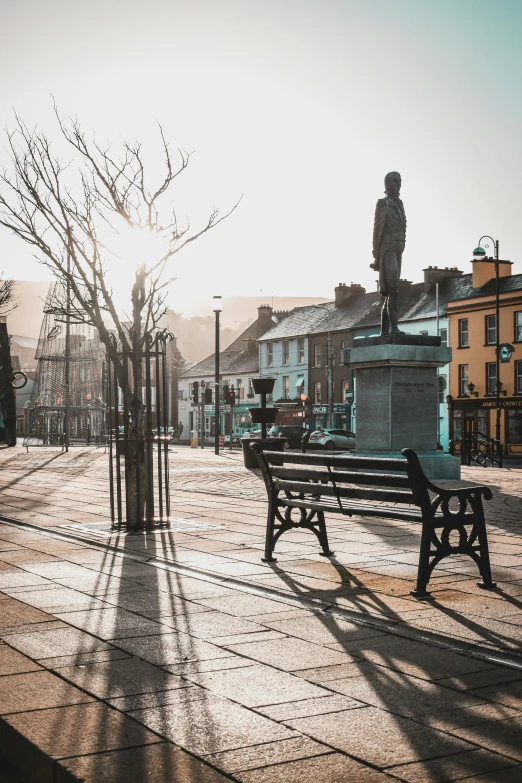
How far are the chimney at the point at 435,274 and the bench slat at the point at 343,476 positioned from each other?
55619 millimetres

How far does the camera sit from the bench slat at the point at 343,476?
755 centimetres

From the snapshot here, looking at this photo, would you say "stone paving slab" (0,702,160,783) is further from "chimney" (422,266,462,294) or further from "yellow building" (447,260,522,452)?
"chimney" (422,266,462,294)

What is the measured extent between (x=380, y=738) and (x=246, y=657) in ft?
4.65

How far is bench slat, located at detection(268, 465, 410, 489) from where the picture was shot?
7555 millimetres

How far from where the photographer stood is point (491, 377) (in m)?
56.0

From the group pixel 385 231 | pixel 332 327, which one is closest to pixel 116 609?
pixel 385 231

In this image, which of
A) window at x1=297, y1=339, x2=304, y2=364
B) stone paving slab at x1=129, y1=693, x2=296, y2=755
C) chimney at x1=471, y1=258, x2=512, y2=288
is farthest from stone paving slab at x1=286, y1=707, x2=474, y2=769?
window at x1=297, y1=339, x2=304, y2=364

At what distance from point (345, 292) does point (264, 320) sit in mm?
12807

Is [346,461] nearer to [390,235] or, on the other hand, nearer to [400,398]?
[400,398]

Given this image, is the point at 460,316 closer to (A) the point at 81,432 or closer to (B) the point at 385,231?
(A) the point at 81,432

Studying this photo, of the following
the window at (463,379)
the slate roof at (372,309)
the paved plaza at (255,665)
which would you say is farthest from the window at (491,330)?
the paved plaza at (255,665)

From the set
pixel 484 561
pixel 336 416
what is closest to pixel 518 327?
pixel 336 416

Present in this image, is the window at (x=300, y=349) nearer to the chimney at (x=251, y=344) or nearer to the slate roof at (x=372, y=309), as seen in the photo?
the slate roof at (x=372, y=309)

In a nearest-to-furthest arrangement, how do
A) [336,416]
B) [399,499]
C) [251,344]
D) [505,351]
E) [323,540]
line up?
[399,499]
[323,540]
[505,351]
[336,416]
[251,344]
